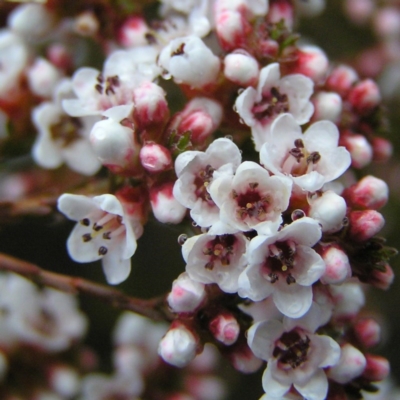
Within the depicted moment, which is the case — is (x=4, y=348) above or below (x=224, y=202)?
below

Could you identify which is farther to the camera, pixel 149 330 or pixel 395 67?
pixel 395 67

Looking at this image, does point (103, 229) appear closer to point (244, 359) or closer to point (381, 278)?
point (244, 359)

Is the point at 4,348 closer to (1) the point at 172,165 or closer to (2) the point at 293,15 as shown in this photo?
(1) the point at 172,165

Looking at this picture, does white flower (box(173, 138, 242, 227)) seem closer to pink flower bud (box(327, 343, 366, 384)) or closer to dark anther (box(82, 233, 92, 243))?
dark anther (box(82, 233, 92, 243))

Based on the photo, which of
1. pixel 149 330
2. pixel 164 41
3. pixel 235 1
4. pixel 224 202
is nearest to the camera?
pixel 224 202

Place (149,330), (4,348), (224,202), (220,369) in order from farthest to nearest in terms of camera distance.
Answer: (220,369) → (149,330) → (4,348) → (224,202)

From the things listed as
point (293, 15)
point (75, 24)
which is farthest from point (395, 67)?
point (75, 24)

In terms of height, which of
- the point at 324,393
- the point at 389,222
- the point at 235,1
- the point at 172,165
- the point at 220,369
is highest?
the point at 235,1

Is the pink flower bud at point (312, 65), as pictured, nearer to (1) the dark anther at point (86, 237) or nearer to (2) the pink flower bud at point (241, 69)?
(2) the pink flower bud at point (241, 69)
